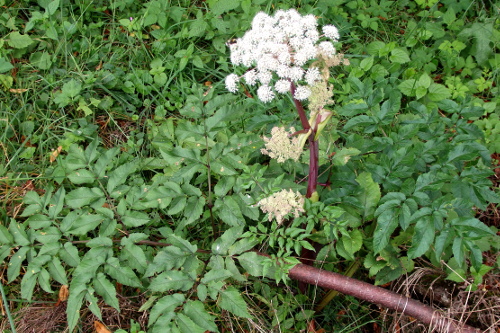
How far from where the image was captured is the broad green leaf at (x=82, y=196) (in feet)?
6.48

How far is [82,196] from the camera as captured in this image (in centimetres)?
200

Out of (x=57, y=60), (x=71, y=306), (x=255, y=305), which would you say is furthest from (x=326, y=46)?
(x=57, y=60)

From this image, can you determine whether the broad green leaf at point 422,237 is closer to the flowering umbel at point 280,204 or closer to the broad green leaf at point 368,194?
the broad green leaf at point 368,194

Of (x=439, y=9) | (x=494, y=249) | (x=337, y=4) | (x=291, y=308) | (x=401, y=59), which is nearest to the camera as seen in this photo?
(x=291, y=308)

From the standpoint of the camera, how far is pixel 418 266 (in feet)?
7.47

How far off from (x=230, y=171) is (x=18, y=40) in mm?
2243

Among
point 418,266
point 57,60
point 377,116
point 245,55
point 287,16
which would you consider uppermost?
point 287,16

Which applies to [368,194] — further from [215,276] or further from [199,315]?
[199,315]

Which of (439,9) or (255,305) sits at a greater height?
(439,9)

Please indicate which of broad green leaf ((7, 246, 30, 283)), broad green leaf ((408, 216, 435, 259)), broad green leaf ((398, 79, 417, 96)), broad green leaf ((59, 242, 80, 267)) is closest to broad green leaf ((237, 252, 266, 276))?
broad green leaf ((408, 216, 435, 259))

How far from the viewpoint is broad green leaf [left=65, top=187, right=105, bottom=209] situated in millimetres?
1976

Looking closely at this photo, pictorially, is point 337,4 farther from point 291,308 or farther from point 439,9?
point 291,308

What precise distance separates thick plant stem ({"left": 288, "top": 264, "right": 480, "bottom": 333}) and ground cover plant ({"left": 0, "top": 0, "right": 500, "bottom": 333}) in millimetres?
101

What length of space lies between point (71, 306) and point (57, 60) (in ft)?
7.21
